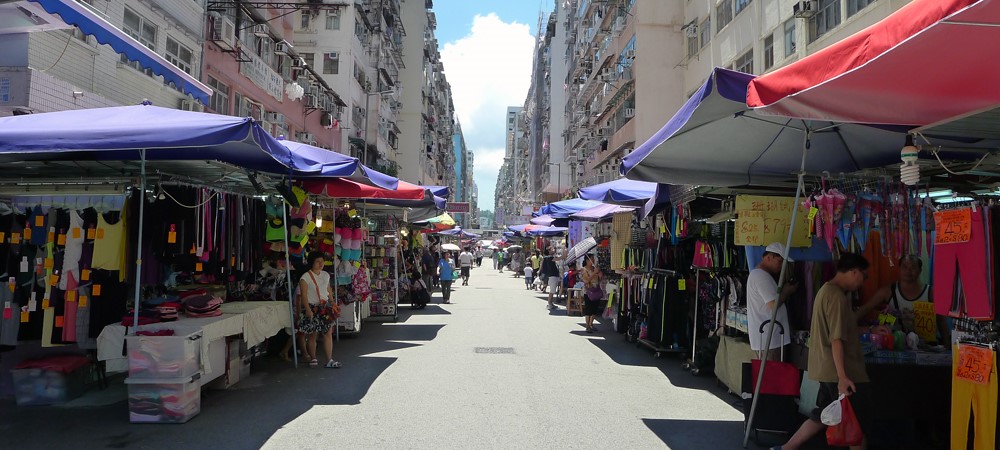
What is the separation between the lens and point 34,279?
6680 millimetres

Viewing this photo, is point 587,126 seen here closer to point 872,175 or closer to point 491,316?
point 491,316

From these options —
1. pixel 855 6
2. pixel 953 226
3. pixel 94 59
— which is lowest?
pixel 953 226

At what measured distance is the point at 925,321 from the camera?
610cm

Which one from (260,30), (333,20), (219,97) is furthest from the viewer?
(333,20)

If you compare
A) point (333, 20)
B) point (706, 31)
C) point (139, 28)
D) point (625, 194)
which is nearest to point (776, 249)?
point (625, 194)

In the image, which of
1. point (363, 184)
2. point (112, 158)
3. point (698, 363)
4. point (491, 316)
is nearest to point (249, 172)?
point (112, 158)

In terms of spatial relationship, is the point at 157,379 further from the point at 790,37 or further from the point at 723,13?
the point at 723,13

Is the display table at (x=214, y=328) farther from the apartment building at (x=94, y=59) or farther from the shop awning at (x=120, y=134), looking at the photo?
the apartment building at (x=94, y=59)

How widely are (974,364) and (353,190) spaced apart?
831 cm

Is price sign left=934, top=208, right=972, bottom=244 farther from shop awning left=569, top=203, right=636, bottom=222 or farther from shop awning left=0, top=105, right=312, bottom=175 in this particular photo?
shop awning left=569, top=203, right=636, bottom=222

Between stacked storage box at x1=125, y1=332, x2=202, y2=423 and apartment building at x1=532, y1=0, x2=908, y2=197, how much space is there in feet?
49.8

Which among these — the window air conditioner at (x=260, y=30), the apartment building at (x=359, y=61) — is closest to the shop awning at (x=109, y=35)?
the window air conditioner at (x=260, y=30)

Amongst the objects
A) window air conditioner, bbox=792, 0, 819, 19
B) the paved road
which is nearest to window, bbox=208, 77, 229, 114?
the paved road

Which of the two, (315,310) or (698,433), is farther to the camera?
(315,310)
